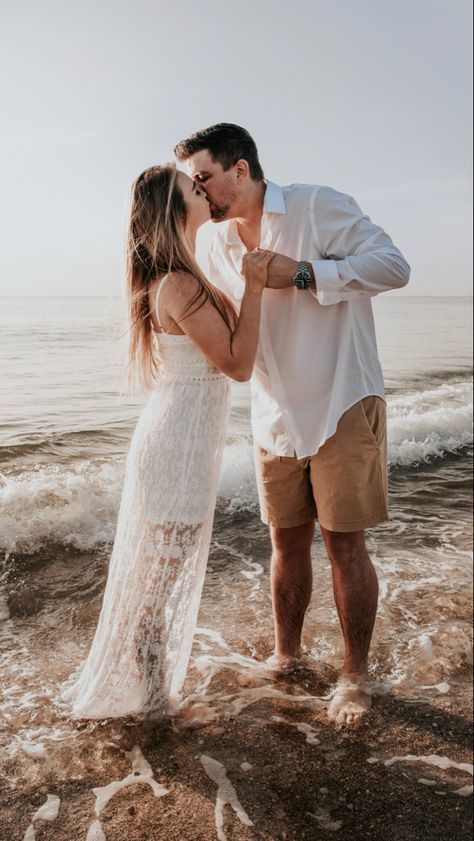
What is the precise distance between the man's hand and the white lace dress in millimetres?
366

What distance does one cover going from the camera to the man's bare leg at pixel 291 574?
288 centimetres

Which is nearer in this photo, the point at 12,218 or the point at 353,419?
the point at 353,419

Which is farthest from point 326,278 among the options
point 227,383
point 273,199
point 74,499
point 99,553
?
point 74,499

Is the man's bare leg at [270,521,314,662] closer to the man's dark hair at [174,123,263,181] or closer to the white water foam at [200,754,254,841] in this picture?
the white water foam at [200,754,254,841]

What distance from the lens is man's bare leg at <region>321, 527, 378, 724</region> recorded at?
8.70ft

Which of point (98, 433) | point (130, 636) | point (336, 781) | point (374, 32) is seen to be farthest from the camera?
point (374, 32)

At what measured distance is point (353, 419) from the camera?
2.53 meters

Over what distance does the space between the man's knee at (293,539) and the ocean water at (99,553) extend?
56 cm

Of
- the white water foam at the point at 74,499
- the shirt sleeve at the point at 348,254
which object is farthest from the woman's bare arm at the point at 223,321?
the white water foam at the point at 74,499

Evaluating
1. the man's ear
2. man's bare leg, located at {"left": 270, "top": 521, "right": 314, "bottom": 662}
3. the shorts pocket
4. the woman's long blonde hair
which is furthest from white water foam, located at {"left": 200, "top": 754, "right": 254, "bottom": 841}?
the man's ear

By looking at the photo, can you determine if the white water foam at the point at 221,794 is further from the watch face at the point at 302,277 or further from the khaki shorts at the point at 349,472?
the watch face at the point at 302,277

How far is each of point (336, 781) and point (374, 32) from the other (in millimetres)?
4668

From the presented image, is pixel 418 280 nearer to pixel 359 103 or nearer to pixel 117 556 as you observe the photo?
pixel 359 103

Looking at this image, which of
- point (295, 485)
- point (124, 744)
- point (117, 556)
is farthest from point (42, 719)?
point (295, 485)
